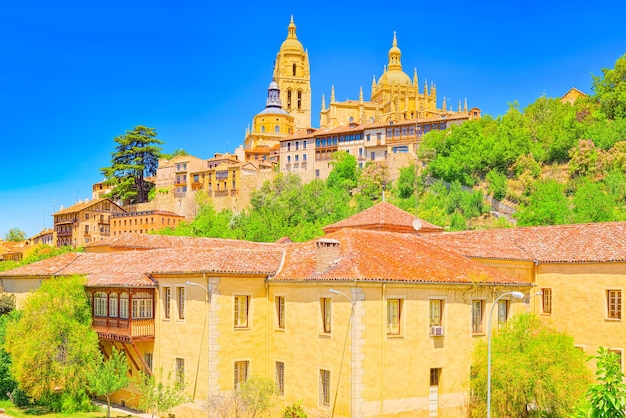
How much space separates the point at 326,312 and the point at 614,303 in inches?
554

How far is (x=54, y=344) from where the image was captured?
3369cm

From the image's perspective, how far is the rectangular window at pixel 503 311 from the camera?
104 ft

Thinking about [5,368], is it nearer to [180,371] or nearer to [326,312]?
[180,371]

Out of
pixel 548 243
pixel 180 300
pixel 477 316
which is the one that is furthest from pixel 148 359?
pixel 548 243

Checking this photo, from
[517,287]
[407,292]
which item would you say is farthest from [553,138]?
[407,292]

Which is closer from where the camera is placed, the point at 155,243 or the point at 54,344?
the point at 54,344

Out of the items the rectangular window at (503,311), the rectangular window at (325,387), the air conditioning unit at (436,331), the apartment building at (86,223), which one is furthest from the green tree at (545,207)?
the apartment building at (86,223)

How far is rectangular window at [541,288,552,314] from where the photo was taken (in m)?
35.6

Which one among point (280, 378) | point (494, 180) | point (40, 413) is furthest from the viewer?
point (494, 180)

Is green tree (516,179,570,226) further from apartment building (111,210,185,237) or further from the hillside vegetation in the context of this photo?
apartment building (111,210,185,237)

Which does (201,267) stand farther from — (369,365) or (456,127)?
(456,127)

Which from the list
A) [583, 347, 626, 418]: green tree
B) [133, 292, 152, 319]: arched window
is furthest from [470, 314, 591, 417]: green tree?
[583, 347, 626, 418]: green tree

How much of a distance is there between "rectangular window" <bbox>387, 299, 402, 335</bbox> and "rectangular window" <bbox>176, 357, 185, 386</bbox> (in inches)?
378

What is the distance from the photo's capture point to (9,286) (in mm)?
43719
